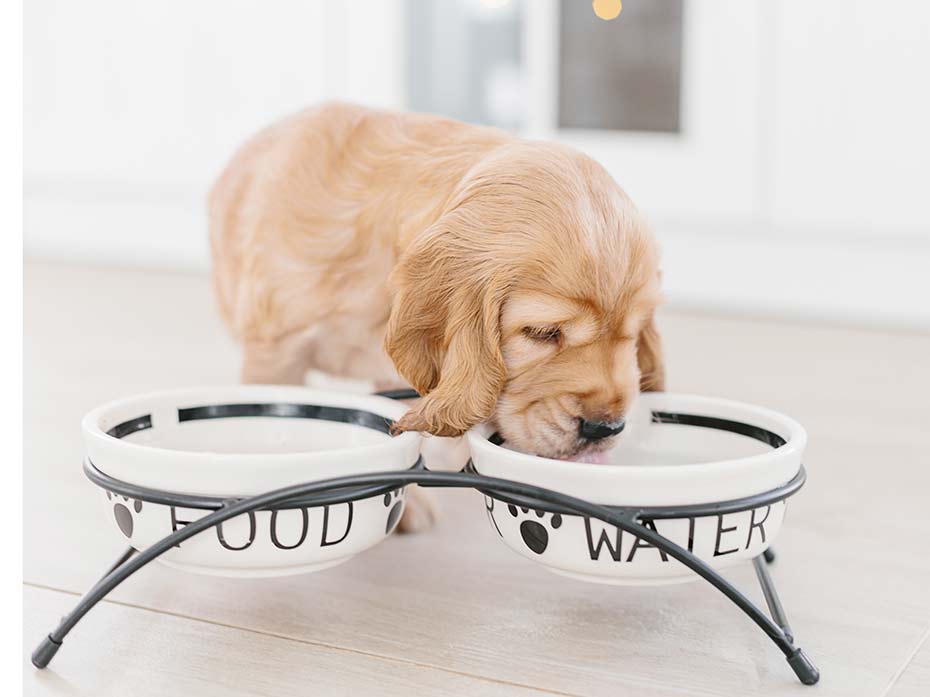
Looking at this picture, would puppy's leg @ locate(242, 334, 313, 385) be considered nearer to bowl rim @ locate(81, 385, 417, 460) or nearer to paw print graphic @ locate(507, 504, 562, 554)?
bowl rim @ locate(81, 385, 417, 460)

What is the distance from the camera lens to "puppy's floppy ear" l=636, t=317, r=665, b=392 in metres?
1.38

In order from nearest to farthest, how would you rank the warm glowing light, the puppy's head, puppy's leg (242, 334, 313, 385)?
1. the puppy's head
2. puppy's leg (242, 334, 313, 385)
3. the warm glowing light

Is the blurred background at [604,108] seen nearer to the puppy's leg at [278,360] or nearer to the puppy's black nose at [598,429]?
the puppy's leg at [278,360]

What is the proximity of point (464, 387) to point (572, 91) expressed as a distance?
232cm

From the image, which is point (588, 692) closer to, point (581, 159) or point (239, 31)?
point (581, 159)

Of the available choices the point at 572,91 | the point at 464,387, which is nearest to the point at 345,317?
the point at 464,387

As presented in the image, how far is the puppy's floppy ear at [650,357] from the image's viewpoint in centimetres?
138

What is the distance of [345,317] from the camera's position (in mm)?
1508

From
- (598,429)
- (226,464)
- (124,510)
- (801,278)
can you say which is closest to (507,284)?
(598,429)

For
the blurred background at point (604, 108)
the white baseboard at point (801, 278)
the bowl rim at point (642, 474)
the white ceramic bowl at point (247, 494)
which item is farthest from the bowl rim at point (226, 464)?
the blurred background at point (604, 108)

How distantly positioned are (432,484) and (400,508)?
126 mm

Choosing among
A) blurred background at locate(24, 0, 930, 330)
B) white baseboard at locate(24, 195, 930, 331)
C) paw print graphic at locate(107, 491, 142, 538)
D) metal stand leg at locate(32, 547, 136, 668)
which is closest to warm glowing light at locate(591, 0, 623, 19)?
blurred background at locate(24, 0, 930, 330)

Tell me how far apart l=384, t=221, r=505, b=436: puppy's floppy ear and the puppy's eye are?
0.03 meters

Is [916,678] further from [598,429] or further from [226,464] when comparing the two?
[226,464]
